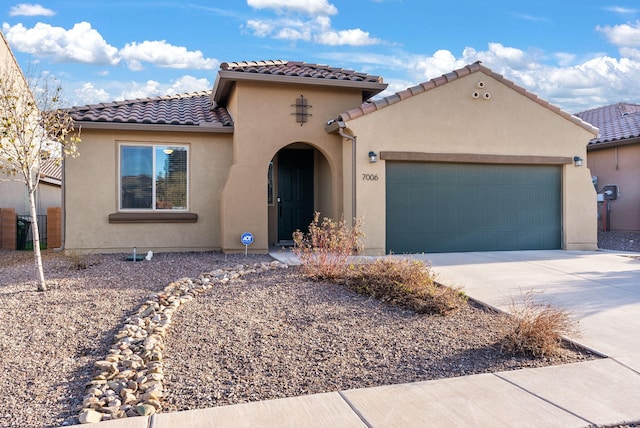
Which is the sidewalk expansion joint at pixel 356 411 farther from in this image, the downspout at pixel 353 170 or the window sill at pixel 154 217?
the window sill at pixel 154 217

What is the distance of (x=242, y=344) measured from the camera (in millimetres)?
5281

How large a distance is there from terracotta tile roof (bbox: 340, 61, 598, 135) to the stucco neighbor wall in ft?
0.34

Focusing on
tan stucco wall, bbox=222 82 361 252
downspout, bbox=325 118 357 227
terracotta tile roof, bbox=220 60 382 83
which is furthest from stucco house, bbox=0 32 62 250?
downspout, bbox=325 118 357 227

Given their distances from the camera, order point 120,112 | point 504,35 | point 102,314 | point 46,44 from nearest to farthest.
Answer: point 102,314, point 120,112, point 504,35, point 46,44

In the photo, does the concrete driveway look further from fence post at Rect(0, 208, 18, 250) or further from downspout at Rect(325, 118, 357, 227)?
fence post at Rect(0, 208, 18, 250)

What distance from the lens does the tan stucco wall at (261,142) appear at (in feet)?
40.1

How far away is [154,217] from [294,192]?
410cm

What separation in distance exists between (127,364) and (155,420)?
45.5 inches

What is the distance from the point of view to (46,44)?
54.0ft

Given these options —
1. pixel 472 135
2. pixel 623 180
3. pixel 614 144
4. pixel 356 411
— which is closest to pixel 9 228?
pixel 472 135

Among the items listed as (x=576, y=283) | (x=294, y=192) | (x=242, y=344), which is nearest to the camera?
(x=242, y=344)

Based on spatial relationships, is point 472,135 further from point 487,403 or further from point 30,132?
point 487,403

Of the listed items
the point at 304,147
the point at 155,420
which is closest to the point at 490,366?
the point at 155,420

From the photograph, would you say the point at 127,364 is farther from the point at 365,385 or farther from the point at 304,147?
the point at 304,147
